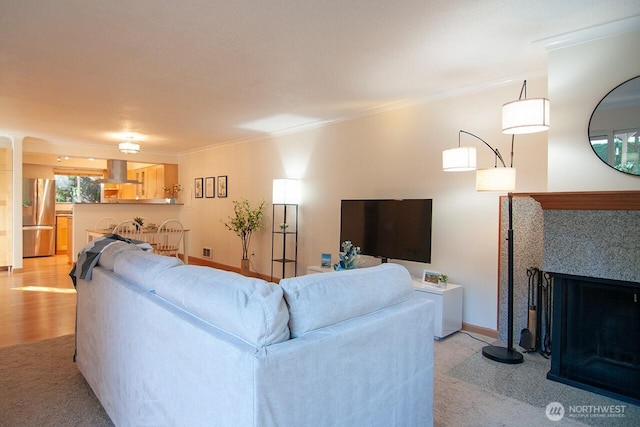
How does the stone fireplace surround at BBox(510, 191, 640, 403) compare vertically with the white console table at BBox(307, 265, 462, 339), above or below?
above

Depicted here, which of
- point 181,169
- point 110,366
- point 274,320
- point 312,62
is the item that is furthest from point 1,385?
point 181,169

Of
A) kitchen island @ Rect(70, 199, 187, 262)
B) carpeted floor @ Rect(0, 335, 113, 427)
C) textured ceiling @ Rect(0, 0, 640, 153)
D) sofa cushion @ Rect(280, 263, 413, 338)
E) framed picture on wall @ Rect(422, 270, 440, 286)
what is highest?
textured ceiling @ Rect(0, 0, 640, 153)

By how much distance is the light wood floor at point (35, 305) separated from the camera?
345cm

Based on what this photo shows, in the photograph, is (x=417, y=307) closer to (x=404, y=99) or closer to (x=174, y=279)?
(x=174, y=279)

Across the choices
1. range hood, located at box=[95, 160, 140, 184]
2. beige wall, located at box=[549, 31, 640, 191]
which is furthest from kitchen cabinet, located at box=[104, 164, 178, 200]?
beige wall, located at box=[549, 31, 640, 191]

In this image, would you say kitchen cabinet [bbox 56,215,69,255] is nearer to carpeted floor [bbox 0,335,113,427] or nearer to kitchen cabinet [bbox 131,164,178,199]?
kitchen cabinet [bbox 131,164,178,199]

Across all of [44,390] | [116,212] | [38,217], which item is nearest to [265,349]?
[44,390]

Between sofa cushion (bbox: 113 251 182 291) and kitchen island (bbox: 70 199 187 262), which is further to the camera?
kitchen island (bbox: 70 199 187 262)

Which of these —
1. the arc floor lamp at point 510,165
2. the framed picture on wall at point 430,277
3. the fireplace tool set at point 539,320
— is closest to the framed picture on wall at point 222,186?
the framed picture on wall at point 430,277

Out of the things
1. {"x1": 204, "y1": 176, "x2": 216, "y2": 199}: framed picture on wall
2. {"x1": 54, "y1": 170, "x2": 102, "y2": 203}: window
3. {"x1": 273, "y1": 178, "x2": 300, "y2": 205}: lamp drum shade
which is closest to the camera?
{"x1": 273, "y1": 178, "x2": 300, "y2": 205}: lamp drum shade

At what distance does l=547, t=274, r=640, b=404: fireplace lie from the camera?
239 centimetres

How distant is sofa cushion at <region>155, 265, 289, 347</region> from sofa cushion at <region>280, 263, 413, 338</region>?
0.07 metres

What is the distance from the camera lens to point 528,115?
242 cm

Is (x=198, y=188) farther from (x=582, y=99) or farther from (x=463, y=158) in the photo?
(x=582, y=99)
